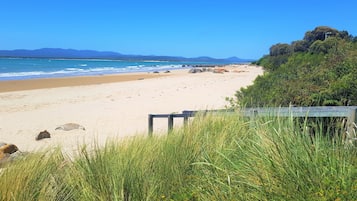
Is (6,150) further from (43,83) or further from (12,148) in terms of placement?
(43,83)

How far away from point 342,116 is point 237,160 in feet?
4.89

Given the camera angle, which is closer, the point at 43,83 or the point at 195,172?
the point at 195,172

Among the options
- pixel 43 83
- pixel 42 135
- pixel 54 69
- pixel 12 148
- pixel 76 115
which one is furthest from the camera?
pixel 54 69

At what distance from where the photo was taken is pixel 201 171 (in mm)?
3352

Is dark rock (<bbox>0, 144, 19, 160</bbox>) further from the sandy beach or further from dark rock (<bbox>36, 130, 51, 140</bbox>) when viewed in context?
dark rock (<bbox>36, 130, 51, 140</bbox>)

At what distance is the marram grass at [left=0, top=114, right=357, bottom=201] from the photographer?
2.62 m

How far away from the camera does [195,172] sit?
3367mm

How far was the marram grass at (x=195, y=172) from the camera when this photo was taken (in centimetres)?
262

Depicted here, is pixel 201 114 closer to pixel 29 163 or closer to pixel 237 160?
pixel 237 160

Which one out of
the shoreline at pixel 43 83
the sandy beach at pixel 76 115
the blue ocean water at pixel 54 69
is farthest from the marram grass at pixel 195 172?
the blue ocean water at pixel 54 69

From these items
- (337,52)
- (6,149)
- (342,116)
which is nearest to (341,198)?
(342,116)

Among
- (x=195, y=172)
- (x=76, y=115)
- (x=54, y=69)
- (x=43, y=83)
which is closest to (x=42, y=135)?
(x=76, y=115)

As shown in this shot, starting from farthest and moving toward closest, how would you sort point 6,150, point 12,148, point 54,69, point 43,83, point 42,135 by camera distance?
point 54,69, point 43,83, point 42,135, point 12,148, point 6,150

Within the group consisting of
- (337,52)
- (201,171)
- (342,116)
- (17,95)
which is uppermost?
(337,52)
